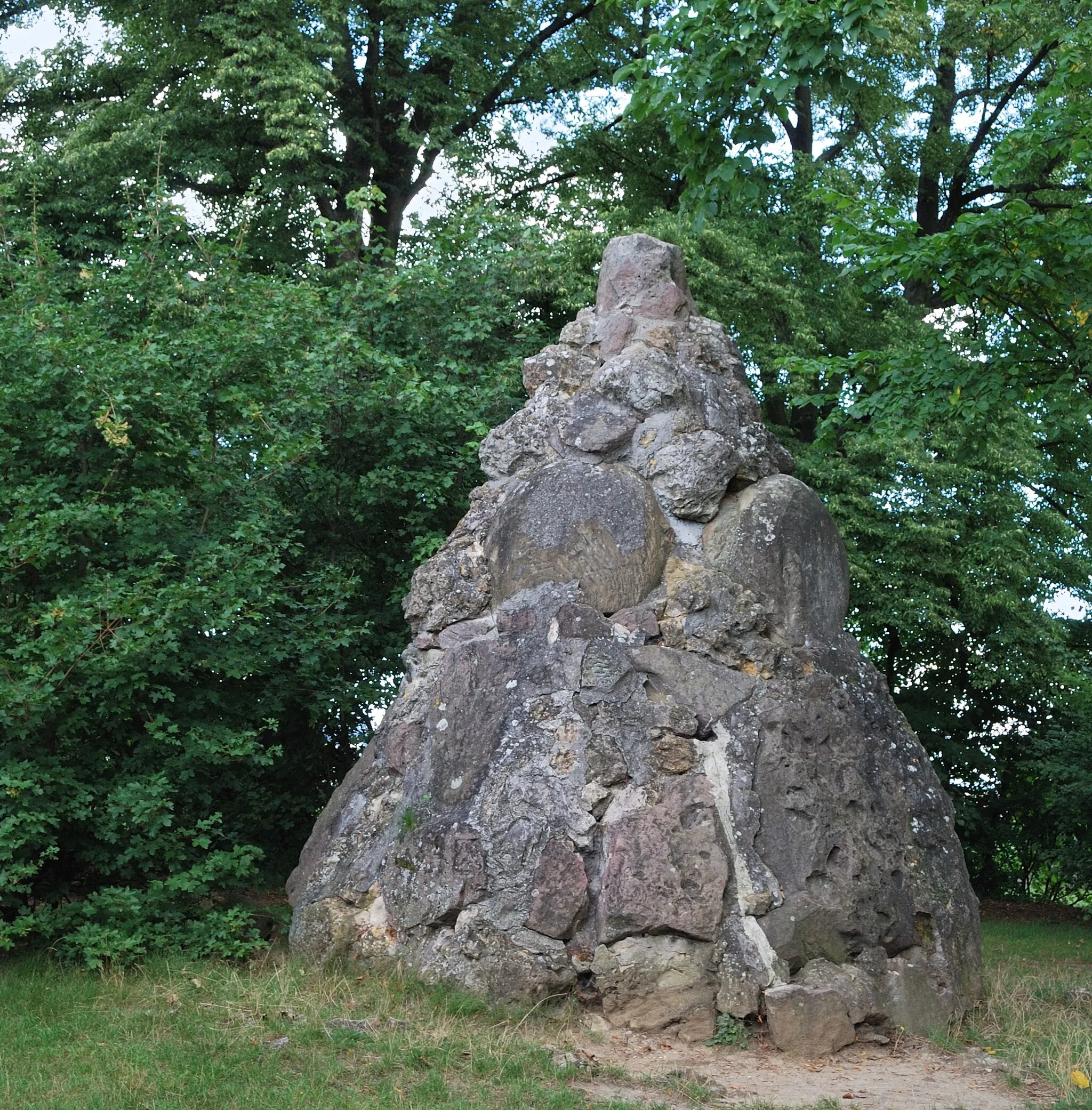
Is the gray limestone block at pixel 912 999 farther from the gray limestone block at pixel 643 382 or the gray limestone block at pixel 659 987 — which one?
the gray limestone block at pixel 643 382

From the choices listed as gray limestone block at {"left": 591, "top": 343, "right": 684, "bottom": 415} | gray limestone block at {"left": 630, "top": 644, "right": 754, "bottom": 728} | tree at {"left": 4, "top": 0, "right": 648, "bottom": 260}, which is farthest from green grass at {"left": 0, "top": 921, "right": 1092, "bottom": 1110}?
tree at {"left": 4, "top": 0, "right": 648, "bottom": 260}

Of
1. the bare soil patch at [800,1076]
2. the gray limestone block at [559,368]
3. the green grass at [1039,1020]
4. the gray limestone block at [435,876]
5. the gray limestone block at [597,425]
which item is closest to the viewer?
the bare soil patch at [800,1076]

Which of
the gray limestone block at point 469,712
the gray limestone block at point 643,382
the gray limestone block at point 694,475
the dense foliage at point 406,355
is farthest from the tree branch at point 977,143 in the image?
the gray limestone block at point 469,712

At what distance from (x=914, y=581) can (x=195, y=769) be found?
28.7 feet

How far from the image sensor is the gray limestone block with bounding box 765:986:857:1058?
684cm

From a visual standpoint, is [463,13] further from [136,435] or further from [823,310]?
[136,435]

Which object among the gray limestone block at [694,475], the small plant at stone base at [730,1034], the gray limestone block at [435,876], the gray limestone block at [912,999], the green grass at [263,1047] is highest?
the gray limestone block at [694,475]

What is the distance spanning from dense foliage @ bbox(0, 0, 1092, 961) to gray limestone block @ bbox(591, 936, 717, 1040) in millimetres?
2944

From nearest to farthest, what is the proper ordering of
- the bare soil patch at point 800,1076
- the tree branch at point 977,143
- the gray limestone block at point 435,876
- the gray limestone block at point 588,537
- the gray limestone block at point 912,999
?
the bare soil patch at point 800,1076, the gray limestone block at point 912,999, the gray limestone block at point 435,876, the gray limestone block at point 588,537, the tree branch at point 977,143

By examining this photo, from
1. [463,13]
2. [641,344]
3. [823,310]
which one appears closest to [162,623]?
[641,344]

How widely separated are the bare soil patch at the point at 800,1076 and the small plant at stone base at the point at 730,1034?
45 millimetres

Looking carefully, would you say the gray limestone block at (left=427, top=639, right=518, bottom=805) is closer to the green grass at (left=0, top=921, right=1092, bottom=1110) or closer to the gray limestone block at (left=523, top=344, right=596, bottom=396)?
the green grass at (left=0, top=921, right=1092, bottom=1110)

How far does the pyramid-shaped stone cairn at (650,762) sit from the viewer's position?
7086 mm

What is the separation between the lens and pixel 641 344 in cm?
878
